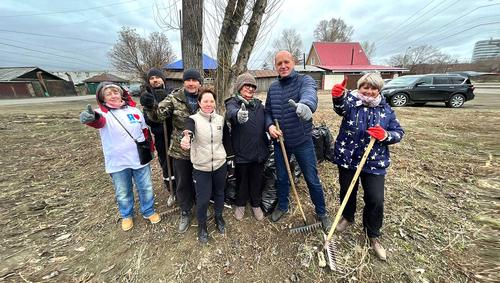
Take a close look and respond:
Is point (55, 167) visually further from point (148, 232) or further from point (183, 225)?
point (183, 225)

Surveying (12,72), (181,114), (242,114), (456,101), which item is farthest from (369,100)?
(12,72)

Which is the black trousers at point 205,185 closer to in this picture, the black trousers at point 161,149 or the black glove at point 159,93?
the black trousers at point 161,149

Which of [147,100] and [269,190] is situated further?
[269,190]

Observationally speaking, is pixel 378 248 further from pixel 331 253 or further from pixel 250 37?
pixel 250 37

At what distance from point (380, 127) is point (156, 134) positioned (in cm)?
277

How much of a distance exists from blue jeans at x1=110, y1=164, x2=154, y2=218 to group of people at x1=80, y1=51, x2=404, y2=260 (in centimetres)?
1

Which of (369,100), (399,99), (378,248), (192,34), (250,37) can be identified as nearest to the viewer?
(369,100)

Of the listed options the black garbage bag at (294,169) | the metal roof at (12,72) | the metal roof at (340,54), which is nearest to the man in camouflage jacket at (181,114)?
the black garbage bag at (294,169)

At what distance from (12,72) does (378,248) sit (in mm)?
49597

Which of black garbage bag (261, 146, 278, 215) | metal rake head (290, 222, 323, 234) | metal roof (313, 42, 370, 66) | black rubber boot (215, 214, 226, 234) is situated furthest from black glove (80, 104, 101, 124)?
metal roof (313, 42, 370, 66)

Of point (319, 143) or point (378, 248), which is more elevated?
point (319, 143)

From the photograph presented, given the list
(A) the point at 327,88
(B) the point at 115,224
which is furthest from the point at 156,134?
(A) the point at 327,88

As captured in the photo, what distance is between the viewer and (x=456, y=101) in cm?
1149

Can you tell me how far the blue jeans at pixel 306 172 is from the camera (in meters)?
2.54
